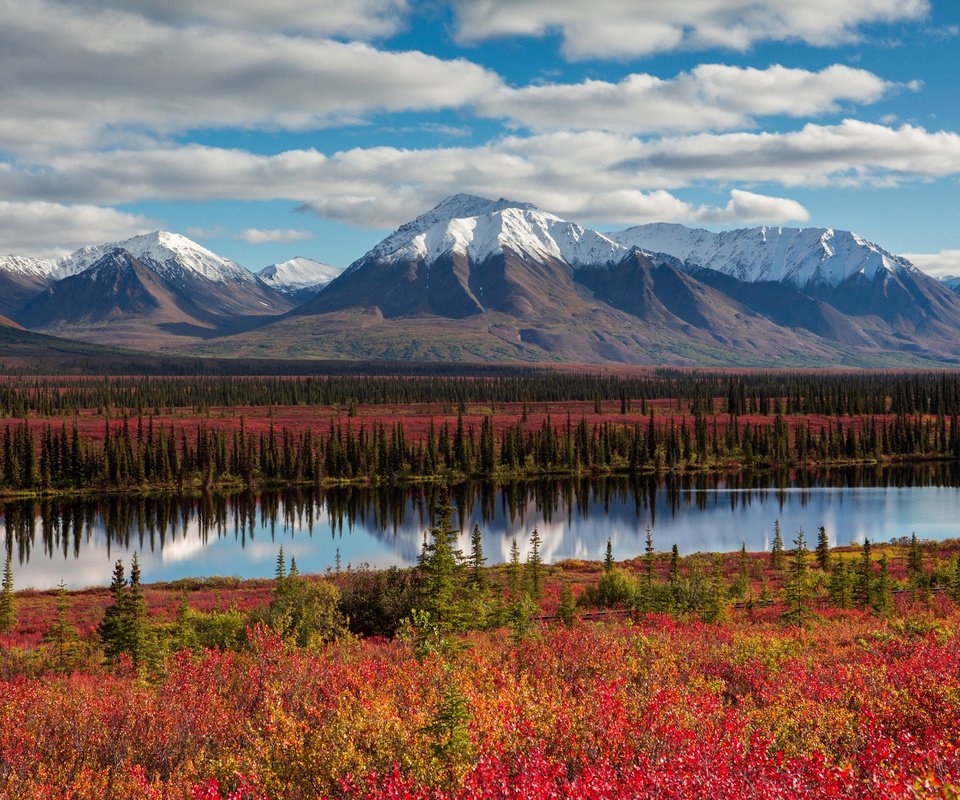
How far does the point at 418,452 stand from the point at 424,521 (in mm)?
50380

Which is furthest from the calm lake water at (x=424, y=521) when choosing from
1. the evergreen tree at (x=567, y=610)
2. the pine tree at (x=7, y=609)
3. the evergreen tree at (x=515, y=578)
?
the evergreen tree at (x=567, y=610)

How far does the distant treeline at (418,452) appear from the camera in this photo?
136 meters

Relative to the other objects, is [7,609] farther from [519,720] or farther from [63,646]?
[519,720]

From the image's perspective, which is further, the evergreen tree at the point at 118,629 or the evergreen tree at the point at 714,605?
the evergreen tree at the point at 714,605

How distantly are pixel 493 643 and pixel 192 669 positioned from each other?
8935 mm

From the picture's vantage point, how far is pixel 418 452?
153375mm

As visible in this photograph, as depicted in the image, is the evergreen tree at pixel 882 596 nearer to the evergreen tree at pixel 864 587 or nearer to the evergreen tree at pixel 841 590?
the evergreen tree at pixel 864 587

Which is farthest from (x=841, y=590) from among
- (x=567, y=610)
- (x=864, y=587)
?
(x=567, y=610)

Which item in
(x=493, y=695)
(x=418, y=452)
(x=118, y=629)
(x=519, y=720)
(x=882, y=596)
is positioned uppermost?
(x=519, y=720)

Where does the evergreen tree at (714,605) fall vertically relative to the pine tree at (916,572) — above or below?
above

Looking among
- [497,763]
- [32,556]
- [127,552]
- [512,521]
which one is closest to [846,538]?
[512,521]

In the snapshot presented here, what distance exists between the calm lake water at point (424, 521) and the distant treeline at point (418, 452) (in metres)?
12.1

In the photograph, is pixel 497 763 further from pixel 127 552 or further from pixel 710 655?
pixel 127 552

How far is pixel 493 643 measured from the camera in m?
25.4
